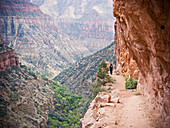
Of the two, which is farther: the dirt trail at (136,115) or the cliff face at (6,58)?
the cliff face at (6,58)

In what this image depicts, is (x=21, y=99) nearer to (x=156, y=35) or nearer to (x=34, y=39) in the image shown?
(x=156, y=35)

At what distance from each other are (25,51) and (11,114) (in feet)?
235

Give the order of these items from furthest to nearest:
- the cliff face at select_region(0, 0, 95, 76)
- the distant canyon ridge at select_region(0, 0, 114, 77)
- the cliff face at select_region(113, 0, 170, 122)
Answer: the cliff face at select_region(0, 0, 95, 76) → the distant canyon ridge at select_region(0, 0, 114, 77) → the cliff face at select_region(113, 0, 170, 122)

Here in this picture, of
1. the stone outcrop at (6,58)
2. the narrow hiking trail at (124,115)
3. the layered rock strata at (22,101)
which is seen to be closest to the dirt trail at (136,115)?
the narrow hiking trail at (124,115)

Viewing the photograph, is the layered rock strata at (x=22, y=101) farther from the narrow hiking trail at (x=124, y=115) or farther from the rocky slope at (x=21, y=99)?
the narrow hiking trail at (x=124, y=115)

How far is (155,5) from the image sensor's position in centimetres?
612

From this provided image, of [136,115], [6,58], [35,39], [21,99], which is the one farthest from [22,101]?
[35,39]

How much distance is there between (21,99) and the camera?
1105 inches

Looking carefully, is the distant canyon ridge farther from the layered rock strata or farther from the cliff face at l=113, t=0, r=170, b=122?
the cliff face at l=113, t=0, r=170, b=122

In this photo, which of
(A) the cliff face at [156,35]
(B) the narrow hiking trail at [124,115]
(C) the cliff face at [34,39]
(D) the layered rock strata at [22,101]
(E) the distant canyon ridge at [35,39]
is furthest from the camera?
(C) the cliff face at [34,39]

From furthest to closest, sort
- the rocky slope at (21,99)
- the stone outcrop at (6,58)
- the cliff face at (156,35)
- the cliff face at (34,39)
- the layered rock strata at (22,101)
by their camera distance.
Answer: the cliff face at (34,39), the stone outcrop at (6,58), the rocky slope at (21,99), the layered rock strata at (22,101), the cliff face at (156,35)

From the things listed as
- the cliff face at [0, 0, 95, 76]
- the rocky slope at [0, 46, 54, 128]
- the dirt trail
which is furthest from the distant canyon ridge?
the dirt trail

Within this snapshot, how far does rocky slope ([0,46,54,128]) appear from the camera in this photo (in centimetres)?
2337

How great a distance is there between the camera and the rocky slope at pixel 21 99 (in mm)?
23369
